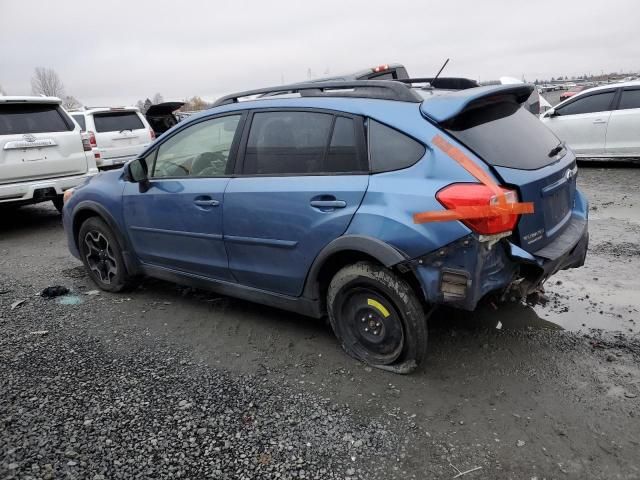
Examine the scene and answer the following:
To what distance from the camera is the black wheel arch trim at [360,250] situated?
2811mm

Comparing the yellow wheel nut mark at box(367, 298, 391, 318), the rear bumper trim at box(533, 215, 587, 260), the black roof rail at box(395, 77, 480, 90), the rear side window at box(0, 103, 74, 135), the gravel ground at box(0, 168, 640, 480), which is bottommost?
the gravel ground at box(0, 168, 640, 480)

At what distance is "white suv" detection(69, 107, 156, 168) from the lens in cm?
1064

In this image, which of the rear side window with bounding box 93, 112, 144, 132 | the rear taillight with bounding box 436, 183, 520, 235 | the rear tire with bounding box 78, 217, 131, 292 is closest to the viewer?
the rear taillight with bounding box 436, 183, 520, 235

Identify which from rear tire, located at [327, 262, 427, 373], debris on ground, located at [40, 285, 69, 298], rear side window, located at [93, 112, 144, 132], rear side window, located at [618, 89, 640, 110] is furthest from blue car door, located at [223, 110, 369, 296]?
rear side window, located at [93, 112, 144, 132]

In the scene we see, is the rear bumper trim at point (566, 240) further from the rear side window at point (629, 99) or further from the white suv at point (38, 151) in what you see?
the rear side window at point (629, 99)

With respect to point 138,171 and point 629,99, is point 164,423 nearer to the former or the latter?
point 138,171

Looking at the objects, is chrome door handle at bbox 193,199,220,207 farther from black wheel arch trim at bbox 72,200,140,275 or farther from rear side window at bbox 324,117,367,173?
black wheel arch trim at bbox 72,200,140,275

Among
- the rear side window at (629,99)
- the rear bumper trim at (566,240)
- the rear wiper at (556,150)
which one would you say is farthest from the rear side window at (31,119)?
the rear side window at (629,99)

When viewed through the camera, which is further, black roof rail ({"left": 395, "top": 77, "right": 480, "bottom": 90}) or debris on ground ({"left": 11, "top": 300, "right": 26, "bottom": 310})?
debris on ground ({"left": 11, "top": 300, "right": 26, "bottom": 310})

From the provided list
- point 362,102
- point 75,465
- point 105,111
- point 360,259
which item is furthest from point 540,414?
point 105,111

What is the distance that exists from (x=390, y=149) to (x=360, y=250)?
61 centimetres

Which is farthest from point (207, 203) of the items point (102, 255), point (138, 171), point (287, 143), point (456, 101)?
point (456, 101)

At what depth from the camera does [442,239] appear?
2670 mm

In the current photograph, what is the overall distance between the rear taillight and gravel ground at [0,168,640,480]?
3.28ft
